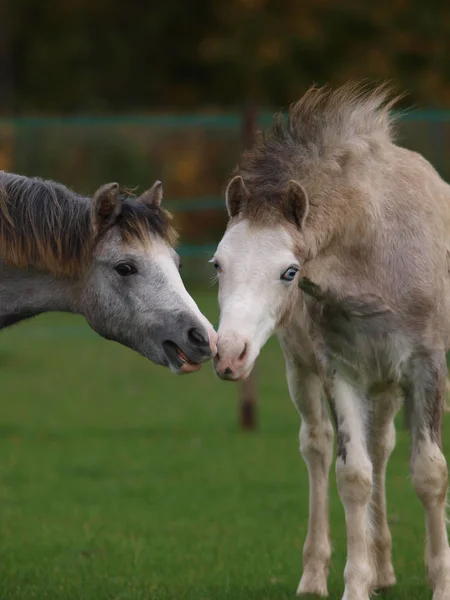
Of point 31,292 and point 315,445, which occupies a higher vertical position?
point 31,292

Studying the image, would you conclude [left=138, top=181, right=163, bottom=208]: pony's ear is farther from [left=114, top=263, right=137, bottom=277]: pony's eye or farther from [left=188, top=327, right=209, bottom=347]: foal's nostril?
[left=188, top=327, right=209, bottom=347]: foal's nostril

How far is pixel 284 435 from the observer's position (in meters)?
12.2

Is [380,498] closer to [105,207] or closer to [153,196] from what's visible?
[153,196]

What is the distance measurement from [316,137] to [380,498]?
1.89m

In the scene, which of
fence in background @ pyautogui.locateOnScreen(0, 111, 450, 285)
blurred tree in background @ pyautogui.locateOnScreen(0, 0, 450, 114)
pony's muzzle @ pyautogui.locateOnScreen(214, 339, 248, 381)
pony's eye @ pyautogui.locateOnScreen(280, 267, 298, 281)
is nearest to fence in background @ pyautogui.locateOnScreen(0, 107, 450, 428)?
fence in background @ pyautogui.locateOnScreen(0, 111, 450, 285)

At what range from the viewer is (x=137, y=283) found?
569cm

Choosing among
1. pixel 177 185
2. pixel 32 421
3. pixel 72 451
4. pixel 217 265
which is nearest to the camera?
pixel 217 265

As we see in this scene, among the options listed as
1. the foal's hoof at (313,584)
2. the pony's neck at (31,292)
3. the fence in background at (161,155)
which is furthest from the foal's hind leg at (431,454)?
the fence in background at (161,155)

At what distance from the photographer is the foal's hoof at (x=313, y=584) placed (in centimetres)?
645

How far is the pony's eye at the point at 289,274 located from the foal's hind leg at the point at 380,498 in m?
1.23

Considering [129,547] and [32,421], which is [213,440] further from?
[129,547]

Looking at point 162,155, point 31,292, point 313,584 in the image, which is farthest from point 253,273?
point 162,155

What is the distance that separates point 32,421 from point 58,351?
7.03 meters

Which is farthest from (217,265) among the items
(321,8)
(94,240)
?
(321,8)
